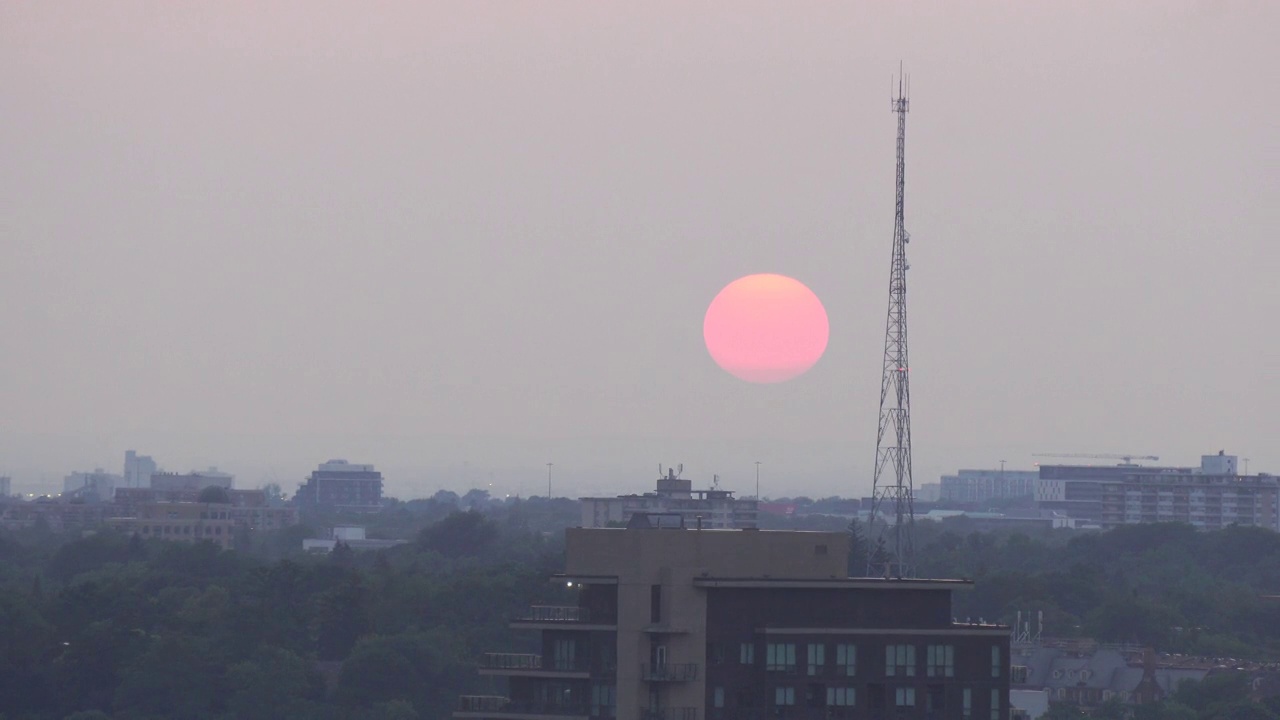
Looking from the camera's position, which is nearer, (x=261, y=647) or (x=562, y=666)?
(x=562, y=666)

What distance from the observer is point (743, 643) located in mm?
67688

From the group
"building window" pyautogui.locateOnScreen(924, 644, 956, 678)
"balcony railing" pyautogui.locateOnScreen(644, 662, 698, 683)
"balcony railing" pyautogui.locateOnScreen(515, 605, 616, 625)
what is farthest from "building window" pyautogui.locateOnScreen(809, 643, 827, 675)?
"balcony railing" pyautogui.locateOnScreen(515, 605, 616, 625)

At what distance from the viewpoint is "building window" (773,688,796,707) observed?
220 feet

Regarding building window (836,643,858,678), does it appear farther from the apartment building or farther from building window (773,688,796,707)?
building window (773,688,796,707)

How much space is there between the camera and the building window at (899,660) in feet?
222

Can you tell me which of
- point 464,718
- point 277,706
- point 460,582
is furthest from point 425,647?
point 464,718

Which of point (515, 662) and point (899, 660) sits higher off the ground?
point (899, 660)

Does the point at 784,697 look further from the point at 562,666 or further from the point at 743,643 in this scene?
the point at 562,666

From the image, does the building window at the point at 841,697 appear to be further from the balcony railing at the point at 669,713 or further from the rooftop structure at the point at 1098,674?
the rooftop structure at the point at 1098,674

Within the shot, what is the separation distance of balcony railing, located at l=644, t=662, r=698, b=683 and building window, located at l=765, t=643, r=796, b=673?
194 cm

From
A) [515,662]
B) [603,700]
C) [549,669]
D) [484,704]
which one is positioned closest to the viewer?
[603,700]

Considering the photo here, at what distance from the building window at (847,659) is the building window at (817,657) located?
0.37 m

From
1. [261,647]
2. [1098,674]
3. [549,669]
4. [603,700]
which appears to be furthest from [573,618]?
[1098,674]

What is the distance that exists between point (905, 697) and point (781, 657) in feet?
11.2
